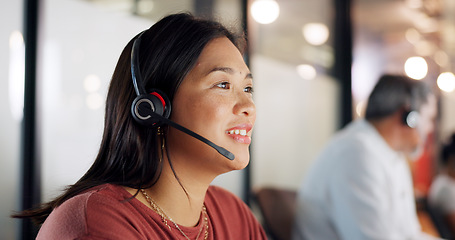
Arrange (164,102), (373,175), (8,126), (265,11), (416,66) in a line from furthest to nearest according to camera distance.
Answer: (416,66), (265,11), (373,175), (8,126), (164,102)

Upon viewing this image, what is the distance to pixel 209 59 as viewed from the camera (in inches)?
41.2

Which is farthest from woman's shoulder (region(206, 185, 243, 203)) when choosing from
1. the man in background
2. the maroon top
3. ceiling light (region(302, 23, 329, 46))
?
ceiling light (region(302, 23, 329, 46))

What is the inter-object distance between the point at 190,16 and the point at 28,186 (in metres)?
1.04

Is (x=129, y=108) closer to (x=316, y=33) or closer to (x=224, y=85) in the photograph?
(x=224, y=85)

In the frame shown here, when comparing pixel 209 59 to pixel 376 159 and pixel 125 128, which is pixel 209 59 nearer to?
pixel 125 128

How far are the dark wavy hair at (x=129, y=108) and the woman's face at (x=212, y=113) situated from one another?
3 cm

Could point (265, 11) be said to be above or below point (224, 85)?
above

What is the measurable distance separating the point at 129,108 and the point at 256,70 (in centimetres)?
186

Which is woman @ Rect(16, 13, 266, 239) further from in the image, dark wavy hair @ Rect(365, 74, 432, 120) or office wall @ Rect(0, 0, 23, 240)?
dark wavy hair @ Rect(365, 74, 432, 120)

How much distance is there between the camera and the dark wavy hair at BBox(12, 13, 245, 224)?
3.29ft

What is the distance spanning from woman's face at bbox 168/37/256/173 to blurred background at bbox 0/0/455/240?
21cm

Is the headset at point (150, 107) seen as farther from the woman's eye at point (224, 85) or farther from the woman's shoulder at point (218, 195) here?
the woman's shoulder at point (218, 195)

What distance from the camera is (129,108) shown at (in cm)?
100

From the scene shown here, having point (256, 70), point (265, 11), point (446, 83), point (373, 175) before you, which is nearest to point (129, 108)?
point (373, 175)
